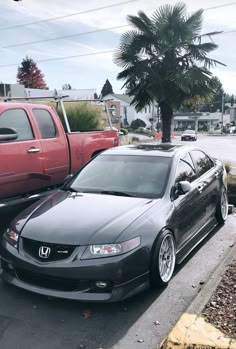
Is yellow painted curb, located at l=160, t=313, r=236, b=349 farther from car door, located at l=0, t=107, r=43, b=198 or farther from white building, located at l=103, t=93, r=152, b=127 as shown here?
white building, located at l=103, t=93, r=152, b=127

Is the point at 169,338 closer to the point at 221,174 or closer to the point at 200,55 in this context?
the point at 221,174

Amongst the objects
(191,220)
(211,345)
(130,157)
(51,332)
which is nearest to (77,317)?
(51,332)

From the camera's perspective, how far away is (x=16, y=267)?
4.16 metres

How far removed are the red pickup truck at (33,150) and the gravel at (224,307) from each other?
3123mm

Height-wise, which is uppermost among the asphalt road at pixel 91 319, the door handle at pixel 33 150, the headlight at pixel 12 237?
the door handle at pixel 33 150

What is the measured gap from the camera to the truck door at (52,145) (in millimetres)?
6844

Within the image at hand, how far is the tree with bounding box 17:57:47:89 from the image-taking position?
5706 cm

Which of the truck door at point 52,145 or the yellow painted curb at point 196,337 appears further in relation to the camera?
the truck door at point 52,145

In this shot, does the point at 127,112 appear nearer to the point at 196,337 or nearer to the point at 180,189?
the point at 180,189

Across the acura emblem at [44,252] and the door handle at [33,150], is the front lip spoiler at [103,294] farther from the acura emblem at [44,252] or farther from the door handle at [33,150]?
the door handle at [33,150]

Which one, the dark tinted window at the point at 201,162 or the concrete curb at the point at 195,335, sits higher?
the dark tinted window at the point at 201,162

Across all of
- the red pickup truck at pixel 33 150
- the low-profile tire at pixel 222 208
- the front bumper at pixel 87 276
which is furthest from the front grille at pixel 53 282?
the low-profile tire at pixel 222 208

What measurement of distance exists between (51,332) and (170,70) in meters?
11.5

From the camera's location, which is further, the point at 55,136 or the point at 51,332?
the point at 55,136
